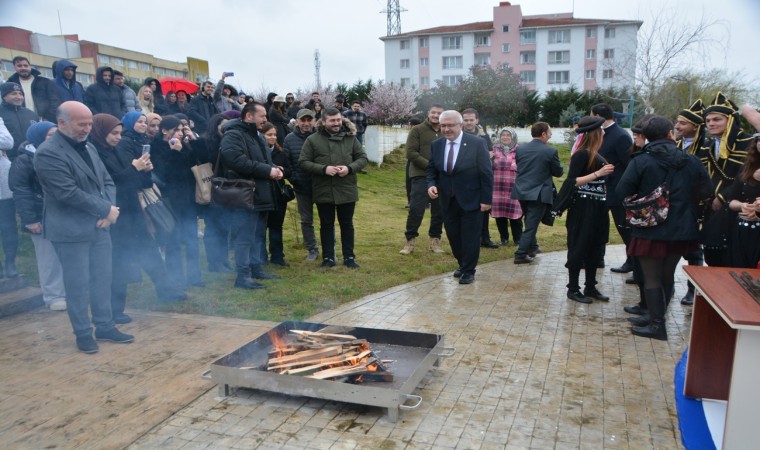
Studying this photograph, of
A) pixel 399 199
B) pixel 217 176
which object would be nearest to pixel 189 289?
pixel 217 176

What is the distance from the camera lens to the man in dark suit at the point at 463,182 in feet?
21.8

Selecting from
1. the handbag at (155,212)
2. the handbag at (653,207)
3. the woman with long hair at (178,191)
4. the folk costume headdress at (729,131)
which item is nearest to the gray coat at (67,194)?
the handbag at (155,212)

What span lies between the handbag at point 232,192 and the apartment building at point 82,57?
594cm

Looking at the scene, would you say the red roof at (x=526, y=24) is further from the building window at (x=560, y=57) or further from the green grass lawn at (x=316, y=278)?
the green grass lawn at (x=316, y=278)

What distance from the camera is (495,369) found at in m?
4.27

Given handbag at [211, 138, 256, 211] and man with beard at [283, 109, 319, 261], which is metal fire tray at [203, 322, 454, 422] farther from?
man with beard at [283, 109, 319, 261]

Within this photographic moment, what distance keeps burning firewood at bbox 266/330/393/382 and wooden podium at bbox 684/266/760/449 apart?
1927 mm

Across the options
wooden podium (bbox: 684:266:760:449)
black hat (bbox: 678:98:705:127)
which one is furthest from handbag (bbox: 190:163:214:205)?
black hat (bbox: 678:98:705:127)

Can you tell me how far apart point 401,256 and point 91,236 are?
15.2 ft

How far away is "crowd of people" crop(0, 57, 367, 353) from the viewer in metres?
4.50

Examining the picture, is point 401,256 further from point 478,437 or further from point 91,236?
point 478,437

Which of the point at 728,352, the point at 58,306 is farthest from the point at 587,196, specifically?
the point at 58,306

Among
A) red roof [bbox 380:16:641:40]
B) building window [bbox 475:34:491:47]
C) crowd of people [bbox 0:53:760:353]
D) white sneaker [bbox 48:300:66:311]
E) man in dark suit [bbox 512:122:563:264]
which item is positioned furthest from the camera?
building window [bbox 475:34:491:47]

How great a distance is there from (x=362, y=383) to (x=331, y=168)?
3896 millimetres
